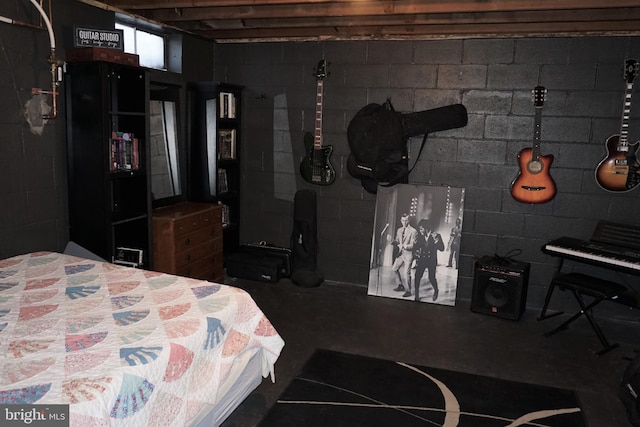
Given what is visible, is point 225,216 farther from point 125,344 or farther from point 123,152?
point 125,344

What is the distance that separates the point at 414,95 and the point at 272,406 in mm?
3003

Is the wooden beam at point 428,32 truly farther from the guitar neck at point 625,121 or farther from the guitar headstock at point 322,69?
the guitar neck at point 625,121

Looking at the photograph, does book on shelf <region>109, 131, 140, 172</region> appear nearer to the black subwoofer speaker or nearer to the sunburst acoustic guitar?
the black subwoofer speaker

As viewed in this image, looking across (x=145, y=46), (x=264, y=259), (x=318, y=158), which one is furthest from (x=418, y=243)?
(x=145, y=46)

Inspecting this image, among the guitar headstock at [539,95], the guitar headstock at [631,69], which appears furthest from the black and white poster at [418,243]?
the guitar headstock at [631,69]

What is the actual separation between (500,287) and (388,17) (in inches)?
93.1

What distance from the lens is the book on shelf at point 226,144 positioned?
4805mm

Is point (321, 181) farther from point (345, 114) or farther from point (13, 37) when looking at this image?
point (13, 37)

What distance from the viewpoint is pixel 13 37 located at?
314cm

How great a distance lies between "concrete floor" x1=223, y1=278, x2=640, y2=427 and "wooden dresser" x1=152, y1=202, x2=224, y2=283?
0.49 metres

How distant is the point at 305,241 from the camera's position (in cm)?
495

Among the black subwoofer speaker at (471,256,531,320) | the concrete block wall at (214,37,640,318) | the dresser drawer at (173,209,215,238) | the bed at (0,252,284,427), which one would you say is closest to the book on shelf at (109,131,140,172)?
the dresser drawer at (173,209,215,238)

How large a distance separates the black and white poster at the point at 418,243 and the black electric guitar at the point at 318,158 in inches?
21.6

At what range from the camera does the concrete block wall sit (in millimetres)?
4203
